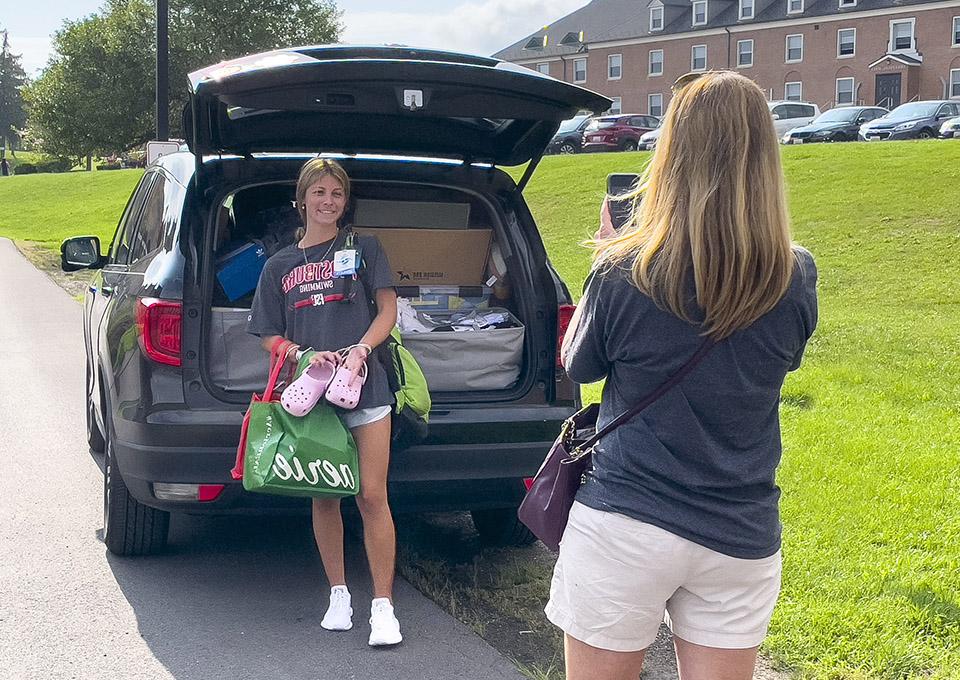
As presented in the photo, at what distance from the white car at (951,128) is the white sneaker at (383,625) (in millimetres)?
31639

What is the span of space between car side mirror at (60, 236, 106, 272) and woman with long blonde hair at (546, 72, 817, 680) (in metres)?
4.66

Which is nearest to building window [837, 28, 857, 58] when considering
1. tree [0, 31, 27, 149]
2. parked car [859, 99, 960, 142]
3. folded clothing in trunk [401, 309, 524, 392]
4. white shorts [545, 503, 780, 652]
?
parked car [859, 99, 960, 142]

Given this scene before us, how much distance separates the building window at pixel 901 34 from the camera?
59.0m

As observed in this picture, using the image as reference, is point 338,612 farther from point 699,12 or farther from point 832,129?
point 699,12

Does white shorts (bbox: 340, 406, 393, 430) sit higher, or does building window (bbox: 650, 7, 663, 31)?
building window (bbox: 650, 7, 663, 31)

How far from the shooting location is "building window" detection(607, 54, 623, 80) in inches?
2776

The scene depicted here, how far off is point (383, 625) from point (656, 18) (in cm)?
6805

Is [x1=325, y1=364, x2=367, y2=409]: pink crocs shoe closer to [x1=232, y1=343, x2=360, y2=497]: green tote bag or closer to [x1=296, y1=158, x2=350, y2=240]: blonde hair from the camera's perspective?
[x1=232, y1=343, x2=360, y2=497]: green tote bag

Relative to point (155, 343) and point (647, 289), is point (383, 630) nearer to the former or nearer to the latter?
point (155, 343)

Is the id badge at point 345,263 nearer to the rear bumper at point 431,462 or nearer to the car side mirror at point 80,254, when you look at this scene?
the rear bumper at point 431,462

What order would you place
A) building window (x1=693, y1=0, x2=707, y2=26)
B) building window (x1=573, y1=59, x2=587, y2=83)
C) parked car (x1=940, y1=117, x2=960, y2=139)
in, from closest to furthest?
parked car (x1=940, y1=117, x2=960, y2=139)
building window (x1=693, y1=0, x2=707, y2=26)
building window (x1=573, y1=59, x2=587, y2=83)

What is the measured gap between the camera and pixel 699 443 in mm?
2215

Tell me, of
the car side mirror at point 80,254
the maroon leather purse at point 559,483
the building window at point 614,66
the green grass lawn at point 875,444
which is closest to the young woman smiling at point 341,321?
the green grass lawn at point 875,444

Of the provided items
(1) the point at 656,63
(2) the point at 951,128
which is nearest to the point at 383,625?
(2) the point at 951,128
